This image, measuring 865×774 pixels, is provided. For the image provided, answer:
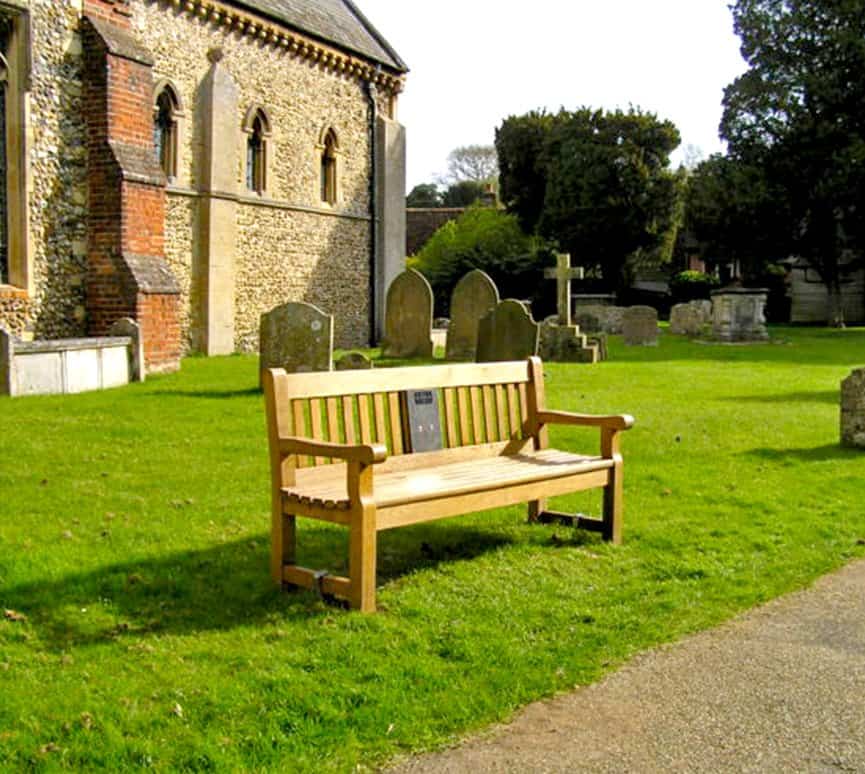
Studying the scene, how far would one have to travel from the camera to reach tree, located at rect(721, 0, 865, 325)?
116 feet

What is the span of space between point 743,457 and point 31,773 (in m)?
7.26

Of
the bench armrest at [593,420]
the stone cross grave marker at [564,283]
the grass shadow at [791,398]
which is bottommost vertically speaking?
the grass shadow at [791,398]

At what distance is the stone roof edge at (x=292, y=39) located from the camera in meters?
21.8

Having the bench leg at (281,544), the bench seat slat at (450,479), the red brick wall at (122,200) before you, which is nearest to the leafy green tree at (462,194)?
the red brick wall at (122,200)

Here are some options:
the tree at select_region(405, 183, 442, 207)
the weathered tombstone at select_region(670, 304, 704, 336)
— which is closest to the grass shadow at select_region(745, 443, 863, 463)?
the weathered tombstone at select_region(670, 304, 704, 336)

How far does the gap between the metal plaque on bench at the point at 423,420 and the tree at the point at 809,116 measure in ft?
105

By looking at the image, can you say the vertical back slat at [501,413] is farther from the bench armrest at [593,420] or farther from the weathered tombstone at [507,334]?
the weathered tombstone at [507,334]

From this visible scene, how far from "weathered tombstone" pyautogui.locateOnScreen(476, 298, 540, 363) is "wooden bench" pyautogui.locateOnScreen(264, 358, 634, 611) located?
7569mm

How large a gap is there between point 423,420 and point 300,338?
6.83 metres

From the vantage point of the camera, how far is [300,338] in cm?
1267

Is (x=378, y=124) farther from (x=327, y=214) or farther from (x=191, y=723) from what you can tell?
(x=191, y=723)

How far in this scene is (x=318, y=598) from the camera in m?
5.01

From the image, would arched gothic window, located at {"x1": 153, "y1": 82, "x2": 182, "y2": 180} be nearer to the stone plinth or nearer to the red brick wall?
the red brick wall

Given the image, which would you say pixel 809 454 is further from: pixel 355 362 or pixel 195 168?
pixel 195 168
